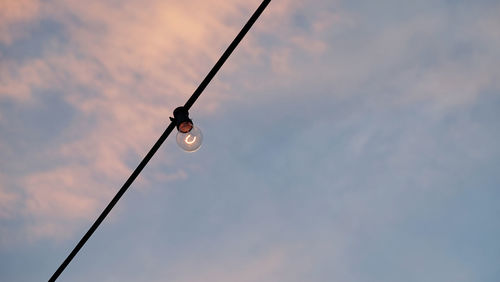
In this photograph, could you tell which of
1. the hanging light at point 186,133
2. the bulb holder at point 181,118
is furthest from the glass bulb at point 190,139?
the bulb holder at point 181,118

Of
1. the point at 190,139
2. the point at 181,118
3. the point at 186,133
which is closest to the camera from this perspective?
the point at 181,118

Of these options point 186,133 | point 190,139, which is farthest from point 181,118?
point 190,139

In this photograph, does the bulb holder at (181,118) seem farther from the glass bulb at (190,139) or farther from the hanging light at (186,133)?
the glass bulb at (190,139)

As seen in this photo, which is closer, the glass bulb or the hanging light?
the hanging light

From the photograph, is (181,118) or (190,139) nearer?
(181,118)

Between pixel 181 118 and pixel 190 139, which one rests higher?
pixel 190 139

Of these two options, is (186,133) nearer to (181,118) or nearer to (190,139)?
(190,139)

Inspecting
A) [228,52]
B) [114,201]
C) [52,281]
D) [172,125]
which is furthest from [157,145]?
[52,281]

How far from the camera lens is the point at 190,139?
4512mm

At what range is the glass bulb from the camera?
4.45 meters

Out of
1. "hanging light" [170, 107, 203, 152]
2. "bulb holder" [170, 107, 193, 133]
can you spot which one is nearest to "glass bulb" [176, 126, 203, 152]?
"hanging light" [170, 107, 203, 152]

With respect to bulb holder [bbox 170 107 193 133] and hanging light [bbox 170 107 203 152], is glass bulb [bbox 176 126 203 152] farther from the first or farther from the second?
bulb holder [bbox 170 107 193 133]

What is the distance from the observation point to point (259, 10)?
3.26 metres

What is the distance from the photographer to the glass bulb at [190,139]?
4.45 meters
